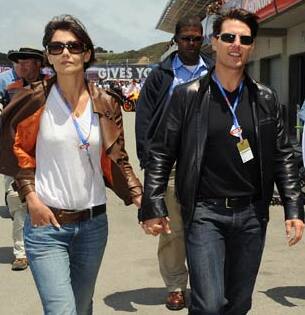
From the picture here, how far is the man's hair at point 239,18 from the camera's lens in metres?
3.29

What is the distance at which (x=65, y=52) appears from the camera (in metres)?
3.15

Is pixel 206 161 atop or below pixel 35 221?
atop

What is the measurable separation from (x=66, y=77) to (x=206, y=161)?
838 millimetres

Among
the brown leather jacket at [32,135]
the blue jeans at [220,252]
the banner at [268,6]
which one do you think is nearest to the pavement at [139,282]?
the blue jeans at [220,252]

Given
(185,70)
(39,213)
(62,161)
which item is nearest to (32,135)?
(62,161)

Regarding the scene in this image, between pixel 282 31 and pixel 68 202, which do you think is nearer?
pixel 68 202

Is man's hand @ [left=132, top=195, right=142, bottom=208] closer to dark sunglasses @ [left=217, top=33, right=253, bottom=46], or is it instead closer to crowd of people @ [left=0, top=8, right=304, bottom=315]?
crowd of people @ [left=0, top=8, right=304, bottom=315]

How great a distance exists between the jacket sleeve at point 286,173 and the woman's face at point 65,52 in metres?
1.06

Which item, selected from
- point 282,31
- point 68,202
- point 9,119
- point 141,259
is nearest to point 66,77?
point 9,119

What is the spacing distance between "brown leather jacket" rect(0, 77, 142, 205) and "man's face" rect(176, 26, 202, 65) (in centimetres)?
135

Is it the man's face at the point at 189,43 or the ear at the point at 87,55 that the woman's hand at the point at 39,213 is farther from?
the man's face at the point at 189,43

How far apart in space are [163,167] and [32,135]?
0.69 m

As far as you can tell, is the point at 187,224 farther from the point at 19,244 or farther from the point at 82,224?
the point at 19,244

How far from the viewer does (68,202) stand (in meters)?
3.14
